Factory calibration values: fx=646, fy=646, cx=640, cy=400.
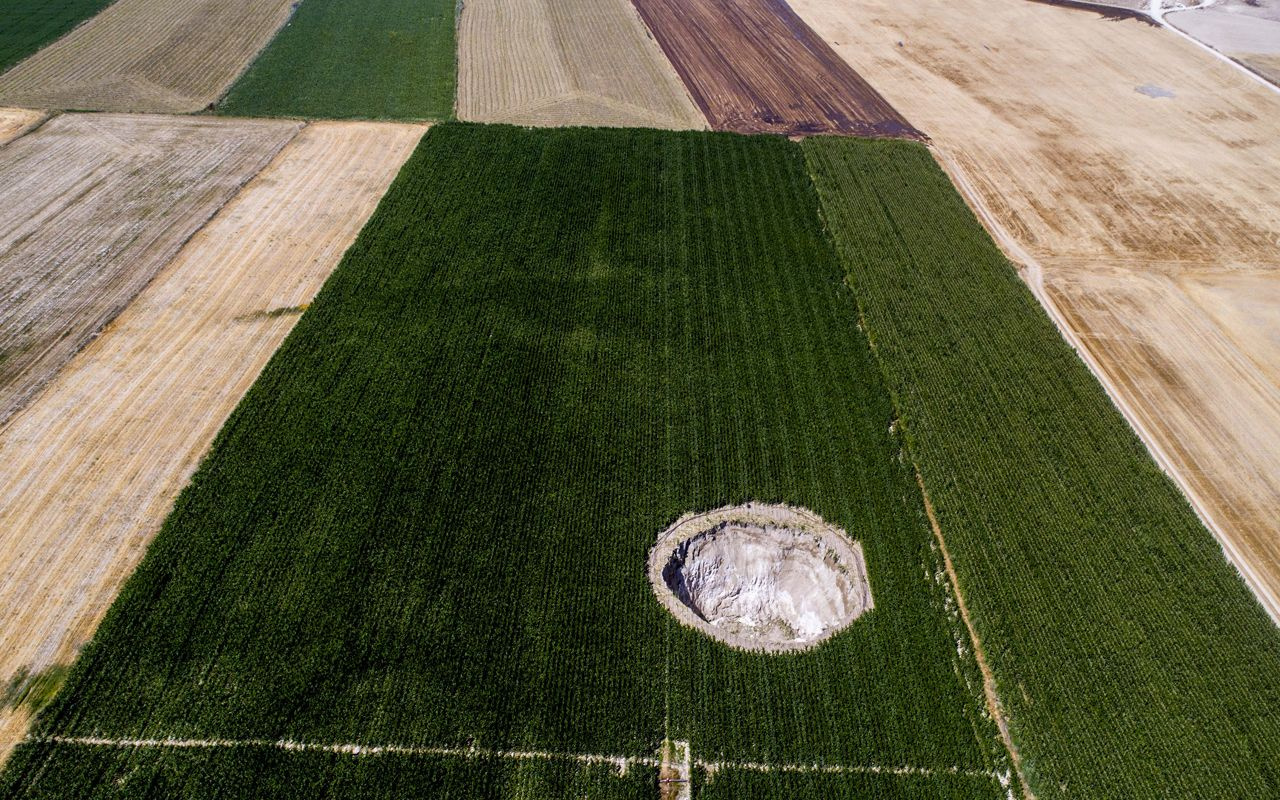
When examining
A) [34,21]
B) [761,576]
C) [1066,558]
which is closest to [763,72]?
[1066,558]

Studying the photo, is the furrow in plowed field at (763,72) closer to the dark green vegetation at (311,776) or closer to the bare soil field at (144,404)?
the bare soil field at (144,404)

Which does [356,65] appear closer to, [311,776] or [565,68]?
[565,68]

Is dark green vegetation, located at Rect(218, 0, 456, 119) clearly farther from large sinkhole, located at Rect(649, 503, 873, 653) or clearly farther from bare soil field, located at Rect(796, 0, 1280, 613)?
large sinkhole, located at Rect(649, 503, 873, 653)

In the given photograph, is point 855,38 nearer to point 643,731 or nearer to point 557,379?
point 557,379

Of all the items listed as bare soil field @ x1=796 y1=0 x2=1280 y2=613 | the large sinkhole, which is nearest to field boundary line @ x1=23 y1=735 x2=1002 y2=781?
the large sinkhole

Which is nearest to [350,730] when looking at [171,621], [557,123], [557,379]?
[171,621]
